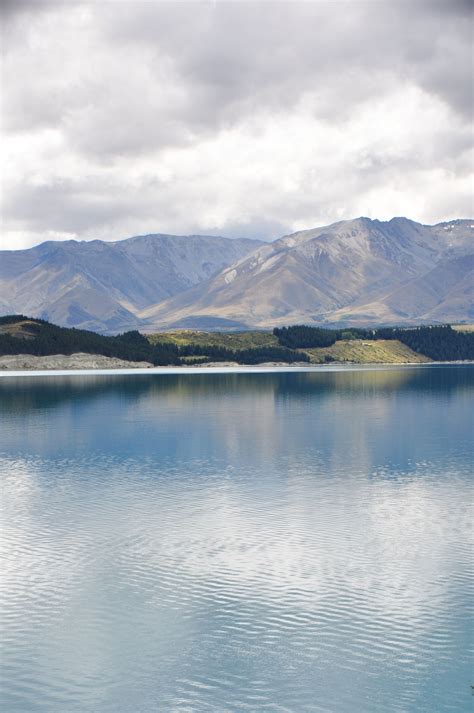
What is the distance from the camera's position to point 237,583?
48.2m

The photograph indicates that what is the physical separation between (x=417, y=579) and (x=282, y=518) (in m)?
18.2

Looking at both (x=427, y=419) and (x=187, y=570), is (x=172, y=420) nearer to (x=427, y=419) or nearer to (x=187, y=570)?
(x=427, y=419)

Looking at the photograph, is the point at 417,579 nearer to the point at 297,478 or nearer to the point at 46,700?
the point at 46,700

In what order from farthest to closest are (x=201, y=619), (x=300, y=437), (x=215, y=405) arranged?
(x=215, y=405) < (x=300, y=437) < (x=201, y=619)

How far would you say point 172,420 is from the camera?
5960 inches

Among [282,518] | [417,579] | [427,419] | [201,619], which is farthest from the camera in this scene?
[427,419]

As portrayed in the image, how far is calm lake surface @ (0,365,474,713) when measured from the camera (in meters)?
35.0

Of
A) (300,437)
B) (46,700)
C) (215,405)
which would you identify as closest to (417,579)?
(46,700)

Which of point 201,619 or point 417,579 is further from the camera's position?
point 417,579

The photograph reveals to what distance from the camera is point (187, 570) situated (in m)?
51.1

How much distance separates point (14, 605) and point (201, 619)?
1153 cm

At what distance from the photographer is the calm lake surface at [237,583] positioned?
35.0 metres

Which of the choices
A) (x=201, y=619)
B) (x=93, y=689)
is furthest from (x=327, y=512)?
(x=93, y=689)

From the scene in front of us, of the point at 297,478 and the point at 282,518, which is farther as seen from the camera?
the point at 297,478
